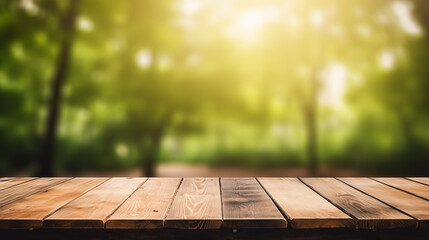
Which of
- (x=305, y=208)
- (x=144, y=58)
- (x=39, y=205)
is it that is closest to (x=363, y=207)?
(x=305, y=208)

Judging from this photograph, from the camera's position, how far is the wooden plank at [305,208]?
110cm

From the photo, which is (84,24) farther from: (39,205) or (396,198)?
(396,198)

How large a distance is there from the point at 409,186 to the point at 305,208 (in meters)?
0.84

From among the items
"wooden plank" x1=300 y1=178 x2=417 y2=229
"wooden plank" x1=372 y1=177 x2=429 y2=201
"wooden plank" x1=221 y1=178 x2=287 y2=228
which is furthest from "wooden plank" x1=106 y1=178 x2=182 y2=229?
"wooden plank" x1=372 y1=177 x2=429 y2=201

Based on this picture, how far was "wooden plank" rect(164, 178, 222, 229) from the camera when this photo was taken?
1.09 m

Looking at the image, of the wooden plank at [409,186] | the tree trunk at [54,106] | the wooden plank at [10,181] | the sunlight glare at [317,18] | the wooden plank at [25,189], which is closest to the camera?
the wooden plank at [25,189]

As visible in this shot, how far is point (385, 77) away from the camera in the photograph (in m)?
3.24

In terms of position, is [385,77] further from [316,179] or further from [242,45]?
[316,179]

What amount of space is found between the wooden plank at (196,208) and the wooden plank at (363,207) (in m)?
0.48

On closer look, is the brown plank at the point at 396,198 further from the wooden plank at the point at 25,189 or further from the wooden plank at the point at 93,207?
the wooden plank at the point at 25,189

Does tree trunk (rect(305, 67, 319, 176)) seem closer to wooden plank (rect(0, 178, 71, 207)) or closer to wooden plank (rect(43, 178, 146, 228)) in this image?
wooden plank (rect(43, 178, 146, 228))

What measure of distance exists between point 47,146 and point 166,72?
1.36 m

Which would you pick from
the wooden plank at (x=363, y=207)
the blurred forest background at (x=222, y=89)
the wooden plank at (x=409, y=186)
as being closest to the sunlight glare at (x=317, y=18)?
the blurred forest background at (x=222, y=89)

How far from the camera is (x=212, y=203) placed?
1312 millimetres
